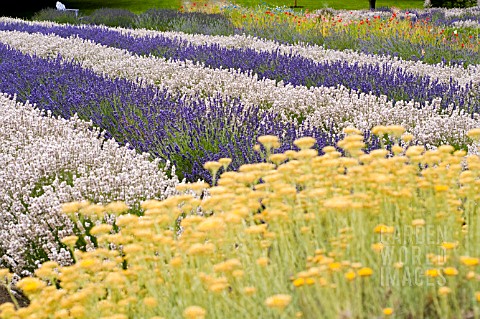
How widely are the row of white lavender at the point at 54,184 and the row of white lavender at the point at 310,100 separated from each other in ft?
5.28

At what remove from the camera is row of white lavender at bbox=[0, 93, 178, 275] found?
3.40 metres

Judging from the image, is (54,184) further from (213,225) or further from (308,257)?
(308,257)

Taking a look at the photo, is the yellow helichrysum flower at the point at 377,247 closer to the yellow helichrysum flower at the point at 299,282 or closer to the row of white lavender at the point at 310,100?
the yellow helichrysum flower at the point at 299,282

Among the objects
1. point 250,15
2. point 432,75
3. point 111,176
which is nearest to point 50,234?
point 111,176

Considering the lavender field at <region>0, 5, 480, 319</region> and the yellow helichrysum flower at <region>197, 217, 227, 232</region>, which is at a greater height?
the yellow helichrysum flower at <region>197, 217, 227, 232</region>

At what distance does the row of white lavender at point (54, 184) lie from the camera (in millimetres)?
3400

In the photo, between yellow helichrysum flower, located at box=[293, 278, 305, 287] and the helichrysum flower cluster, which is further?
the helichrysum flower cluster

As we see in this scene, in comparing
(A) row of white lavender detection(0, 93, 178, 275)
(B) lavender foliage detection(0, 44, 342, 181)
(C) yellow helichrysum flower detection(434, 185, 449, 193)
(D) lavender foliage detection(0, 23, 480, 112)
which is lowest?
(A) row of white lavender detection(0, 93, 178, 275)

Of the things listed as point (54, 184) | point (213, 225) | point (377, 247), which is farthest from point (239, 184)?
point (54, 184)

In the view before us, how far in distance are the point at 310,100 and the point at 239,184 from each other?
130 inches

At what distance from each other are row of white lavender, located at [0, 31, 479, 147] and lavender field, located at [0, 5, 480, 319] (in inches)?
0.9

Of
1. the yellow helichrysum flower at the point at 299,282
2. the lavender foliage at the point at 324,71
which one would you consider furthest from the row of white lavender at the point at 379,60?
the yellow helichrysum flower at the point at 299,282

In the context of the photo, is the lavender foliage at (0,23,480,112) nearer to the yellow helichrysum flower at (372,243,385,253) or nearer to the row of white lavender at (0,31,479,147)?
the row of white lavender at (0,31,479,147)

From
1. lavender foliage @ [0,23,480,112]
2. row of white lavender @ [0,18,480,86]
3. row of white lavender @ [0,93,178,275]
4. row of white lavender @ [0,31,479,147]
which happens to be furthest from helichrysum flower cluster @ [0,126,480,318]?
row of white lavender @ [0,18,480,86]
